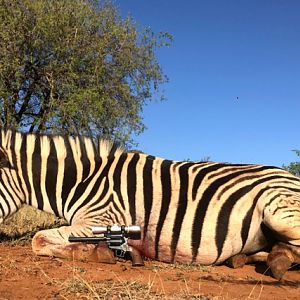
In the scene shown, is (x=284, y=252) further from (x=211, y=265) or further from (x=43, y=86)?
(x=43, y=86)

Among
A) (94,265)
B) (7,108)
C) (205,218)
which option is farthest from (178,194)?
(7,108)

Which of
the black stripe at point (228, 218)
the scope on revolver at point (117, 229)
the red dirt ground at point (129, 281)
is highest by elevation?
the black stripe at point (228, 218)

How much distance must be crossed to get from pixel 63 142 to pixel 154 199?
107 centimetres

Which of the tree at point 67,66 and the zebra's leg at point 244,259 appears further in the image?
the tree at point 67,66

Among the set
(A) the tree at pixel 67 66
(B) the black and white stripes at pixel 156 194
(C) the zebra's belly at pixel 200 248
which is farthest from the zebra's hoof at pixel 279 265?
(A) the tree at pixel 67 66

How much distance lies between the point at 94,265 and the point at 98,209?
59 cm

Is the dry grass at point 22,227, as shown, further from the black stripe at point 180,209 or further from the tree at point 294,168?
the tree at point 294,168

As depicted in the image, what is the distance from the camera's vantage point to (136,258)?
3994 millimetres

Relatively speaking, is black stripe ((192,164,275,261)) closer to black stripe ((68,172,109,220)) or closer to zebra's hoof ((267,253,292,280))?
zebra's hoof ((267,253,292,280))

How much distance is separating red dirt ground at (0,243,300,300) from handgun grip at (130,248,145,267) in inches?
2.2

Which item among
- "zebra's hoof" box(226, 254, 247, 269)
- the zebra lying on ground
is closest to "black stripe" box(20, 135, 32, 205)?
the zebra lying on ground

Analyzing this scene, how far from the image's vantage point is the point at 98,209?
13.9 feet

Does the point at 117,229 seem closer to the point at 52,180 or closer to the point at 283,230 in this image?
the point at 52,180

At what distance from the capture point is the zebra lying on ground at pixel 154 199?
4.07 metres
